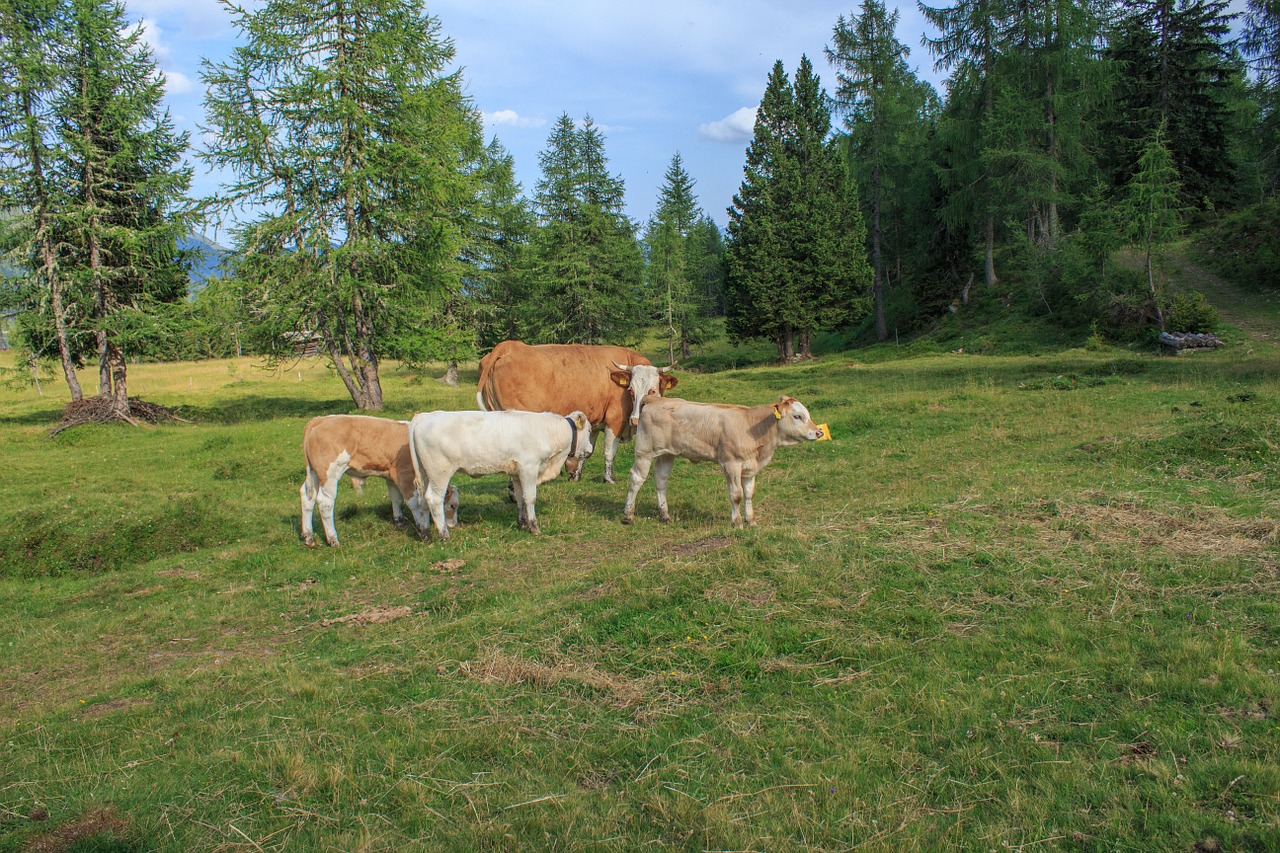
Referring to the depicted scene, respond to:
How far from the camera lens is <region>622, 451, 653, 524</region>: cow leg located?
10.8 metres

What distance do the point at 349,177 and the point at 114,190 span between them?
8.49 metres

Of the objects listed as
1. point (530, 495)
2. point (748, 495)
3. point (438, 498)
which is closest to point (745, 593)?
point (748, 495)

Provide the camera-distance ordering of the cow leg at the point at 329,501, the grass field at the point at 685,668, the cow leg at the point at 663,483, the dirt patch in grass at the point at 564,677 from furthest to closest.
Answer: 1. the cow leg at the point at 663,483
2. the cow leg at the point at 329,501
3. the dirt patch in grass at the point at 564,677
4. the grass field at the point at 685,668

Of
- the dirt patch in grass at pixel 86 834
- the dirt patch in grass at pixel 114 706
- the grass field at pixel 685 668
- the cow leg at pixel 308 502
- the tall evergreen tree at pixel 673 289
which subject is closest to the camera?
the dirt patch in grass at pixel 86 834

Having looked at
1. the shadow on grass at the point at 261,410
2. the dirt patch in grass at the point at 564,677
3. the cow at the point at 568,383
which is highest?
the cow at the point at 568,383

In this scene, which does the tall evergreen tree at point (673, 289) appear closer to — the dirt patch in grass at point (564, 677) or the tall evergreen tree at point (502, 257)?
the tall evergreen tree at point (502, 257)

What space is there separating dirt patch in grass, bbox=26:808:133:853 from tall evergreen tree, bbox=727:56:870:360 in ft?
Result: 119

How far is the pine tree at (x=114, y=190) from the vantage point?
2428 centimetres

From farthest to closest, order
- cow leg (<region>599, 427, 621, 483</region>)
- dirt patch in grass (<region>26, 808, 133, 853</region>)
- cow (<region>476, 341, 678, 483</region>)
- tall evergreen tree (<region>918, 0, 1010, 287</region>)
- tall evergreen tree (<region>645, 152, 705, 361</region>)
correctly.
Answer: tall evergreen tree (<region>645, 152, 705, 361</region>), tall evergreen tree (<region>918, 0, 1010, 287</region>), cow leg (<region>599, 427, 621, 483</region>), cow (<region>476, 341, 678, 483</region>), dirt patch in grass (<region>26, 808, 133, 853</region>)

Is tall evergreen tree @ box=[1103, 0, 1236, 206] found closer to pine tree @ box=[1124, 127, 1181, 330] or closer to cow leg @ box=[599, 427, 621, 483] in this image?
pine tree @ box=[1124, 127, 1181, 330]

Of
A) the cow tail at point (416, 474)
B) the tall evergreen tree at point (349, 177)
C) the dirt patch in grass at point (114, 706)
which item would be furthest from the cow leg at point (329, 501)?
the tall evergreen tree at point (349, 177)

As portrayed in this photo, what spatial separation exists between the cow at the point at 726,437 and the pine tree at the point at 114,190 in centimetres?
2087

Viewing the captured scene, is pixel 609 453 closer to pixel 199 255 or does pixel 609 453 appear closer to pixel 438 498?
pixel 438 498

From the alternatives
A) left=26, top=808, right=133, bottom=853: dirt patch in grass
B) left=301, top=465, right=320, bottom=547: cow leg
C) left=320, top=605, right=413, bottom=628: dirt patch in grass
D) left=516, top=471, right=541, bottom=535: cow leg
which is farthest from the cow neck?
left=26, top=808, right=133, bottom=853: dirt patch in grass
